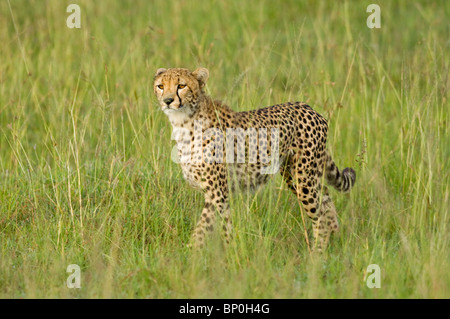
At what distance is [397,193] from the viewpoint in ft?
19.4

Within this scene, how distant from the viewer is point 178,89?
15.7 ft

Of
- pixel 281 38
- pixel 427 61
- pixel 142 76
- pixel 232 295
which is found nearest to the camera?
pixel 232 295

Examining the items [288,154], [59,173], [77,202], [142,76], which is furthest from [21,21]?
[288,154]

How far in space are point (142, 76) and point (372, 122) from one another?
7.87ft

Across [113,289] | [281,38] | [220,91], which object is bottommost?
[113,289]

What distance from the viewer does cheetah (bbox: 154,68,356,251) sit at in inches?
192

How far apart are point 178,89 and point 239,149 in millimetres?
645

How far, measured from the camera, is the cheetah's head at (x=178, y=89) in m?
4.72

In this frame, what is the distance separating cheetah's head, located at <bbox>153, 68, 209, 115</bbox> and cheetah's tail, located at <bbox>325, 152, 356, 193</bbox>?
1.21 meters

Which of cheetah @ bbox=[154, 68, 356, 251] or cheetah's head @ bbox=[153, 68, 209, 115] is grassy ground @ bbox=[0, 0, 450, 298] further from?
cheetah's head @ bbox=[153, 68, 209, 115]

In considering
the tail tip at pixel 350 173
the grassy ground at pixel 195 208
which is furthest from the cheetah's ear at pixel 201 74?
the tail tip at pixel 350 173

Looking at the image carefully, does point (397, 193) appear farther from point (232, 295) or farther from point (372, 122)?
point (232, 295)

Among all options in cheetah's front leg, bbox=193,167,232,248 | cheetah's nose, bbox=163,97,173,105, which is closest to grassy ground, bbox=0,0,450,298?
cheetah's front leg, bbox=193,167,232,248

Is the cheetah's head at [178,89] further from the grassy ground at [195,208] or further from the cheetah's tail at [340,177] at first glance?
the cheetah's tail at [340,177]
